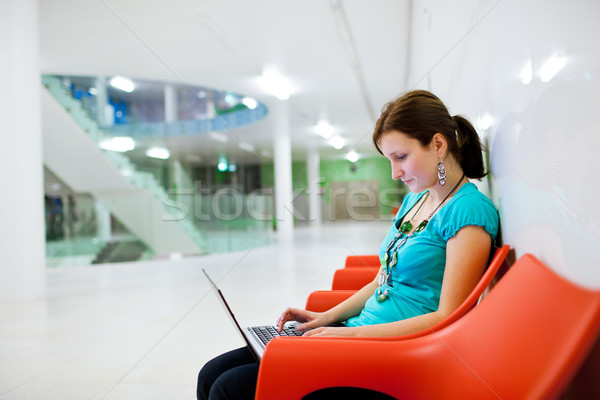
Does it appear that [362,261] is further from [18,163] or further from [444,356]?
[18,163]

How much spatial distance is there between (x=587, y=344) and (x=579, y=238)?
0.21m

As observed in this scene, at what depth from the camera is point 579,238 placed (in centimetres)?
77

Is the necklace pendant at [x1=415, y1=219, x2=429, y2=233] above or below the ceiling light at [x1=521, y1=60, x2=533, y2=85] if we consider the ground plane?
below

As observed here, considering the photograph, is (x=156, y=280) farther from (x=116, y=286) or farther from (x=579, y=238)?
(x=579, y=238)

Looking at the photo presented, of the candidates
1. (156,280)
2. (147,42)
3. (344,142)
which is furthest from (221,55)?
(344,142)

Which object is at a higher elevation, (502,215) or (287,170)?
(287,170)

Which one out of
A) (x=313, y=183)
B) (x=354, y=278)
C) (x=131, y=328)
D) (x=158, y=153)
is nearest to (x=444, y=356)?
(x=354, y=278)

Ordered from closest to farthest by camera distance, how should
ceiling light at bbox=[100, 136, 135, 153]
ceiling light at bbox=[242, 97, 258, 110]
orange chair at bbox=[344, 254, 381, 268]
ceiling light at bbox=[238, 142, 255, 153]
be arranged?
1. orange chair at bbox=[344, 254, 381, 268]
2. ceiling light at bbox=[100, 136, 135, 153]
3. ceiling light at bbox=[242, 97, 258, 110]
4. ceiling light at bbox=[238, 142, 255, 153]

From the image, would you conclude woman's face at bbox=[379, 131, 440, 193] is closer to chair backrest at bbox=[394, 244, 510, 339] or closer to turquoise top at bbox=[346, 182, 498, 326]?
turquoise top at bbox=[346, 182, 498, 326]

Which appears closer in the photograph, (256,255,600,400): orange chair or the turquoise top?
(256,255,600,400): orange chair

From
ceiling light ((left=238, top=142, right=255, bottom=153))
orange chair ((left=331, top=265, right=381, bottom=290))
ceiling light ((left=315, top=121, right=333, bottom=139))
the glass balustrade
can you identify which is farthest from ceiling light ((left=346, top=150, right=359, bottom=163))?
orange chair ((left=331, top=265, right=381, bottom=290))

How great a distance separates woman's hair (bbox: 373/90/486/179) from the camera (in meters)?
1.23

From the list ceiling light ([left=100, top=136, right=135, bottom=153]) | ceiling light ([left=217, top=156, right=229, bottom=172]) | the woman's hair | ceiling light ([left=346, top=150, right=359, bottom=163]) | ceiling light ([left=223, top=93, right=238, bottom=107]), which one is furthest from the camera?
ceiling light ([left=346, top=150, right=359, bottom=163])

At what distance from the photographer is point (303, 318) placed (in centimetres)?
144
